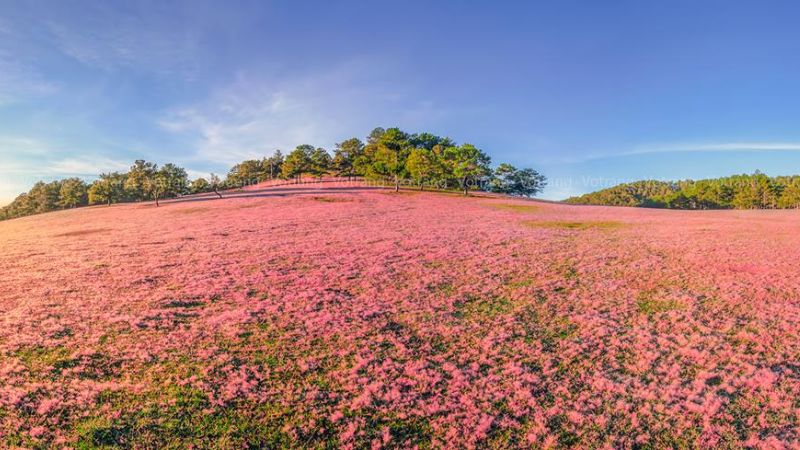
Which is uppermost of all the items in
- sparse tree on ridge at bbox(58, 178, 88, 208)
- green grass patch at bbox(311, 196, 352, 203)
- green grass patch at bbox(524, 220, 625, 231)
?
sparse tree on ridge at bbox(58, 178, 88, 208)

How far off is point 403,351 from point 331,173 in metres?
127

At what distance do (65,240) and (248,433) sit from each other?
38357 mm

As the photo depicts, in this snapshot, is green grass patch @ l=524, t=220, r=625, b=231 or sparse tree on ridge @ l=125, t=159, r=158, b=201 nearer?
green grass patch @ l=524, t=220, r=625, b=231

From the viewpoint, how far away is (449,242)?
94.8ft

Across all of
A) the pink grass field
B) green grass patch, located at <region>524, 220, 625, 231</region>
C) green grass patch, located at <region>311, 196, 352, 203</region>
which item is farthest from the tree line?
the pink grass field

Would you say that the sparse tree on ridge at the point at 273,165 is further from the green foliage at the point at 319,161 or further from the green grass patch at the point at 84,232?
the green grass patch at the point at 84,232

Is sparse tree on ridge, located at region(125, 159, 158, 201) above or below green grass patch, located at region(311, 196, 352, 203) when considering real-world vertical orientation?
above

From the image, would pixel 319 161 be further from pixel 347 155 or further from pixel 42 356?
pixel 42 356

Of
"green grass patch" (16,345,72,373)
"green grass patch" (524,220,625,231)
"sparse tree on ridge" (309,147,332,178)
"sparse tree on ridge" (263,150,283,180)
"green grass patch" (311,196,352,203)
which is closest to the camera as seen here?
"green grass patch" (16,345,72,373)

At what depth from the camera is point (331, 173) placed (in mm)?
134375

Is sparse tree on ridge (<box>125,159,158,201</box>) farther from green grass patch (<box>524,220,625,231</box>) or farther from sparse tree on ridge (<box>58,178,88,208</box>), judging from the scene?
green grass patch (<box>524,220,625,231</box>)

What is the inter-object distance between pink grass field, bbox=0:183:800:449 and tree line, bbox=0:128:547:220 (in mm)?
69204

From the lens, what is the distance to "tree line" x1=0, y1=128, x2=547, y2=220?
8594 cm

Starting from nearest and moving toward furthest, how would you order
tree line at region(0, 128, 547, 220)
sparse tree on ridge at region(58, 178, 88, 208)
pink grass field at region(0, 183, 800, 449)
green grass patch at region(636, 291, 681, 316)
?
pink grass field at region(0, 183, 800, 449)
green grass patch at region(636, 291, 681, 316)
tree line at region(0, 128, 547, 220)
sparse tree on ridge at region(58, 178, 88, 208)
